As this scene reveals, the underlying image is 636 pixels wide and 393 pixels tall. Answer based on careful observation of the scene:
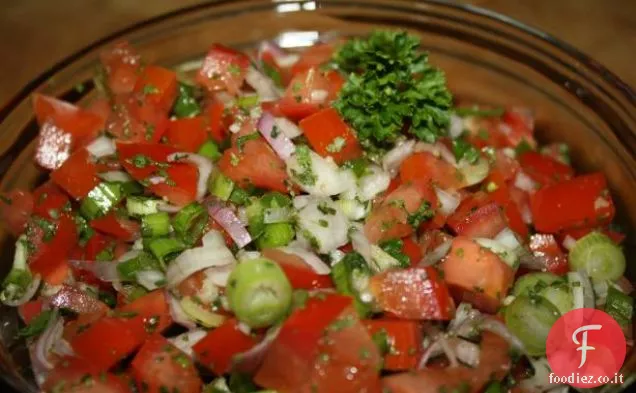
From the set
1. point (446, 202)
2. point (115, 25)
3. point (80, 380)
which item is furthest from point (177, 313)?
point (115, 25)

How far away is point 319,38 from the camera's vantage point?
98.9 inches

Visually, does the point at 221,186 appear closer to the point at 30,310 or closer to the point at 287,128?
the point at 287,128

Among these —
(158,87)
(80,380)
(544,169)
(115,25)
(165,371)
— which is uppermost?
(115,25)

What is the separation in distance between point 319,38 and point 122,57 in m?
0.78

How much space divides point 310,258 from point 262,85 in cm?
75

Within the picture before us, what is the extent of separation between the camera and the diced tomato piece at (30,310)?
5.82 ft

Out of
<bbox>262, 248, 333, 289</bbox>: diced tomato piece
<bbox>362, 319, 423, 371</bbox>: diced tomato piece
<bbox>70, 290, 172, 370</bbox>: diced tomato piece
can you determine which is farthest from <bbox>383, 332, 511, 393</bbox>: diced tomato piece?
<bbox>70, 290, 172, 370</bbox>: diced tomato piece

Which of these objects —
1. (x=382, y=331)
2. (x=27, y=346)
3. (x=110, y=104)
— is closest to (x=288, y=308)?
(x=382, y=331)

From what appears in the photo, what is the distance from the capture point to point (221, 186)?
1809 mm

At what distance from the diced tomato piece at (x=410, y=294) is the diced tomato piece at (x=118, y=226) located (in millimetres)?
727

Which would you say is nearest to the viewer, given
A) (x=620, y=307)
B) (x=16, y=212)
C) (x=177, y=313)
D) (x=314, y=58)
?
(x=177, y=313)

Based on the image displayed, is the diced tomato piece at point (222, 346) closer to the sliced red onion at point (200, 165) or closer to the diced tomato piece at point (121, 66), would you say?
the sliced red onion at point (200, 165)

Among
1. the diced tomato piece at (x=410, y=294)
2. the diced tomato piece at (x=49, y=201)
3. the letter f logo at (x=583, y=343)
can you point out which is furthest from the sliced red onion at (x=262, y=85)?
the letter f logo at (x=583, y=343)

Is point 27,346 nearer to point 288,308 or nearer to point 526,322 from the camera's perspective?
point 288,308
